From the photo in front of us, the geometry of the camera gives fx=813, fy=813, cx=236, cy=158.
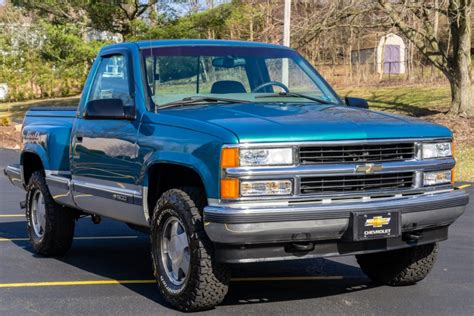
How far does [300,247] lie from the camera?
5.36m

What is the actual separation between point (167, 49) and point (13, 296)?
2361 mm

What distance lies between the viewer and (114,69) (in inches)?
281

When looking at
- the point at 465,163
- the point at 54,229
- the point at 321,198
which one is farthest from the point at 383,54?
the point at 321,198

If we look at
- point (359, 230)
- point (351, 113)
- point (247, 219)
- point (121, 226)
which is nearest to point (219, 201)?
point (247, 219)

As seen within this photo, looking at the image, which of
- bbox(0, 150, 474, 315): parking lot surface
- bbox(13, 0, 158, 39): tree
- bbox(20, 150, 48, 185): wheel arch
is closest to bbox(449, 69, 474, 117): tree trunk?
bbox(13, 0, 158, 39): tree

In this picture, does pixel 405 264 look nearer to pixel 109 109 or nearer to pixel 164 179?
pixel 164 179

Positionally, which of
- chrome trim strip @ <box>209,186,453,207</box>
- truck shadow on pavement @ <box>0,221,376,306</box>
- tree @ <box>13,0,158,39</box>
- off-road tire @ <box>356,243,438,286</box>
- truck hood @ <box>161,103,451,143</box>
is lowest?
truck shadow on pavement @ <box>0,221,376,306</box>

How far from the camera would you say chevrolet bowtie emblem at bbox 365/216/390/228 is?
17.7 ft

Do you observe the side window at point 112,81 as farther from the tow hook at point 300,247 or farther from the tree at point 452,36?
the tree at point 452,36

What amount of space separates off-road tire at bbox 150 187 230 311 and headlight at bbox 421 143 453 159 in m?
1.64

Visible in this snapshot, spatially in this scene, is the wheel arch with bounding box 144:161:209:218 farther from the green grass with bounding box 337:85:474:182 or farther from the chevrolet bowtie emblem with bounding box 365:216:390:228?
the green grass with bounding box 337:85:474:182

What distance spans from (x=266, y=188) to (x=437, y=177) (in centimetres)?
147

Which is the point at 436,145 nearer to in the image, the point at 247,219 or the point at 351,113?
the point at 351,113

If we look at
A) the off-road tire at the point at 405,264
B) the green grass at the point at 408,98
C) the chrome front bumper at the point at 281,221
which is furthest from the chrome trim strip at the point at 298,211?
the green grass at the point at 408,98
